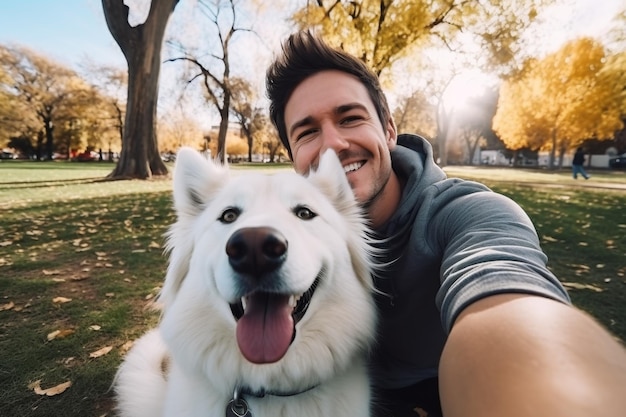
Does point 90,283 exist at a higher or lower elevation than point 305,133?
lower

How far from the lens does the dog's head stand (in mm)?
1537

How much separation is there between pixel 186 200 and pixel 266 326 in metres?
1.07

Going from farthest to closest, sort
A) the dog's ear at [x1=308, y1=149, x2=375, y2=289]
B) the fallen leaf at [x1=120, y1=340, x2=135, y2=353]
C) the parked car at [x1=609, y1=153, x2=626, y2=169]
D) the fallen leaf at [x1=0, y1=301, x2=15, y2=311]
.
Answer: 1. the parked car at [x1=609, y1=153, x2=626, y2=169]
2. the fallen leaf at [x1=0, y1=301, x2=15, y2=311]
3. the fallen leaf at [x1=120, y1=340, x2=135, y2=353]
4. the dog's ear at [x1=308, y1=149, x2=375, y2=289]

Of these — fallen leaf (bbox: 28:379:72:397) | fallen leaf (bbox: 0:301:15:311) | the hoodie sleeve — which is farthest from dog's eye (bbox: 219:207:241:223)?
fallen leaf (bbox: 0:301:15:311)

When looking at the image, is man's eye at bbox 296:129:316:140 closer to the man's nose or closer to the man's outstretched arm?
the man's nose

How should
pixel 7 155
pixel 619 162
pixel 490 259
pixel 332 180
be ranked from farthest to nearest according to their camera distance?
pixel 7 155 → pixel 619 162 → pixel 332 180 → pixel 490 259

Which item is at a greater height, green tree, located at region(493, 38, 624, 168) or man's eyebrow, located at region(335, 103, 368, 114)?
green tree, located at region(493, 38, 624, 168)

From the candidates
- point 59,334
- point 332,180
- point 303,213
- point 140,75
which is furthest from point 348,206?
point 140,75

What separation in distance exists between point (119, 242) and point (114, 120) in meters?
56.0

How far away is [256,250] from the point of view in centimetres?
145

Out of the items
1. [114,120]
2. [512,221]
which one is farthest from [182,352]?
[114,120]

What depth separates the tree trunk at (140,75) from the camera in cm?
1606

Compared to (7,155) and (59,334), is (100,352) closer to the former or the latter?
(59,334)

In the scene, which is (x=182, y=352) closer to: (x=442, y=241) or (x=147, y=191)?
(x=442, y=241)
